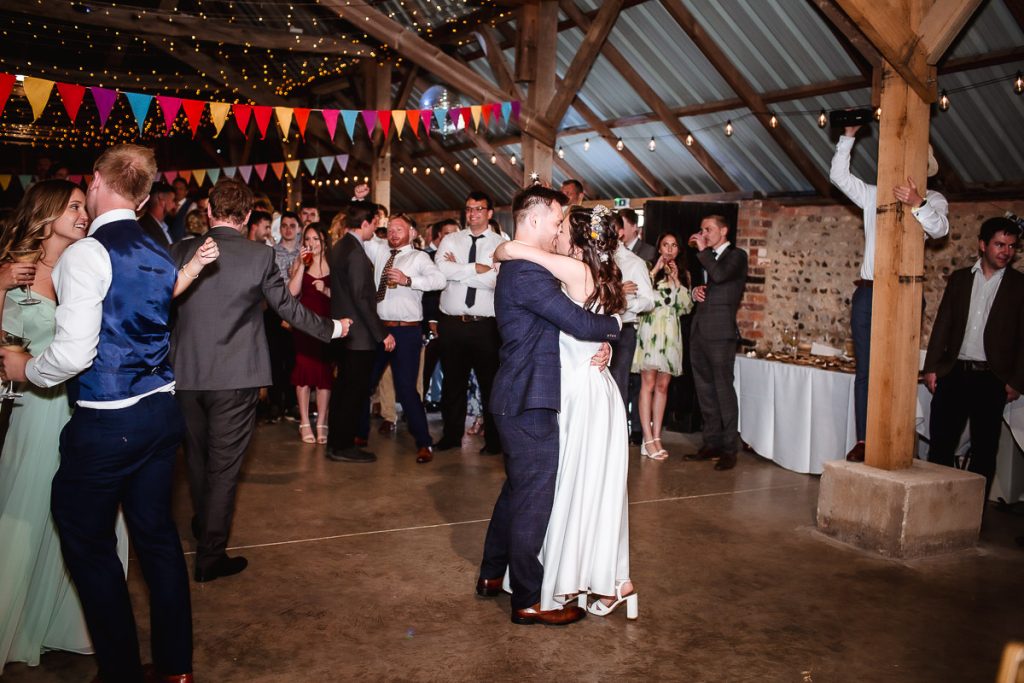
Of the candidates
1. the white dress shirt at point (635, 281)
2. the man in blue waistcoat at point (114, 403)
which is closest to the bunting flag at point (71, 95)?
the white dress shirt at point (635, 281)

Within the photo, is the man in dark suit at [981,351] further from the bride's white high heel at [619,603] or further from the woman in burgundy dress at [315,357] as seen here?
the woman in burgundy dress at [315,357]

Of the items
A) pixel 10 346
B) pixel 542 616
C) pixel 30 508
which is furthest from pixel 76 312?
pixel 542 616

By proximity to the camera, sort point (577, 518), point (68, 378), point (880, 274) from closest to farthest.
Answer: point (68, 378) → point (577, 518) → point (880, 274)

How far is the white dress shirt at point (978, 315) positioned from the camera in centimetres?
454

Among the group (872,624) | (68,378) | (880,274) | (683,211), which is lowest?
(872,624)

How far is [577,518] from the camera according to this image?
3.02 metres

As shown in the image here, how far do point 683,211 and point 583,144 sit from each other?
13.6 ft

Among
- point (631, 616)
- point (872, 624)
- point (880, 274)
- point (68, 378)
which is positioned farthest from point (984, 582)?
point (68, 378)

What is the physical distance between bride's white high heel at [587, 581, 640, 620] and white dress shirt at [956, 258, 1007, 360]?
8.61ft

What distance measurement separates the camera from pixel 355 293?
5.36 metres

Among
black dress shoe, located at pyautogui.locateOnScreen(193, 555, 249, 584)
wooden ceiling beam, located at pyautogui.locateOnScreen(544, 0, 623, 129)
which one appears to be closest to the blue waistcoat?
black dress shoe, located at pyautogui.locateOnScreen(193, 555, 249, 584)

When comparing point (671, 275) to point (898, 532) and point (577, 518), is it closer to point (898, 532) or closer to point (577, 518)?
point (898, 532)

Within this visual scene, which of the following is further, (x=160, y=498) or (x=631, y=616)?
(x=631, y=616)

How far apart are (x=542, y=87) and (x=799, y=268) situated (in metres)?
3.24
